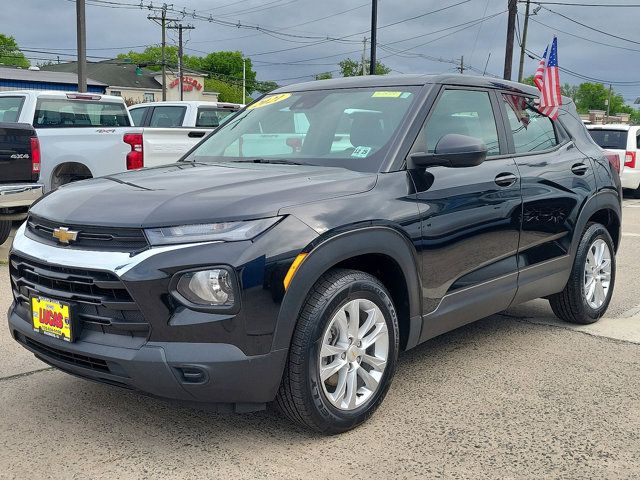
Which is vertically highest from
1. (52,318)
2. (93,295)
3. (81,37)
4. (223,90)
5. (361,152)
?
(223,90)

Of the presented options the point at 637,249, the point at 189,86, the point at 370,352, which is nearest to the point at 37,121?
the point at 370,352

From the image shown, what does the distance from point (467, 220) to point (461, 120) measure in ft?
2.29

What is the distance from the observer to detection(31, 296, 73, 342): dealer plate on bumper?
303 cm

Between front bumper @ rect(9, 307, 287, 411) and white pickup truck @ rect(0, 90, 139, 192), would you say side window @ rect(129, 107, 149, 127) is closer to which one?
white pickup truck @ rect(0, 90, 139, 192)

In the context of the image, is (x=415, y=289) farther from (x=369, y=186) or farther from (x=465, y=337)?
(x=465, y=337)

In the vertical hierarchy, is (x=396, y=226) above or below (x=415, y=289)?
above

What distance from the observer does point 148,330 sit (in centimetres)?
287

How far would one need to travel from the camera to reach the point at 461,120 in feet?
13.8

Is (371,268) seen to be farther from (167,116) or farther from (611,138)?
(611,138)

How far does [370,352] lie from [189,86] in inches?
3262

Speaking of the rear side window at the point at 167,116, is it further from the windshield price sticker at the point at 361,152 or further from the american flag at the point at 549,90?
the windshield price sticker at the point at 361,152

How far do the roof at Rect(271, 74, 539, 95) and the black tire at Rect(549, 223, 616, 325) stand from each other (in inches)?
47.5

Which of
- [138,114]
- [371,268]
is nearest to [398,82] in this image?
[371,268]

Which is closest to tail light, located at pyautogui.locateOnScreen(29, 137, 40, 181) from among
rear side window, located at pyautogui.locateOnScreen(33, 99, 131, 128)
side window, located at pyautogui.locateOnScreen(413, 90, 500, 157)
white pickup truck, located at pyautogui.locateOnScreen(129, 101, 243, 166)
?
white pickup truck, located at pyautogui.locateOnScreen(129, 101, 243, 166)
